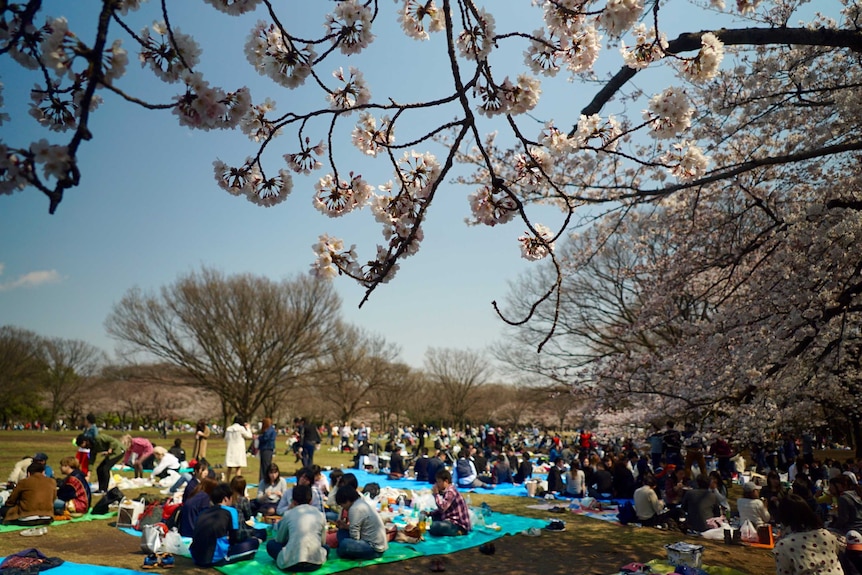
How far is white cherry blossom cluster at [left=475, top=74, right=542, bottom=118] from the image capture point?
2828 millimetres

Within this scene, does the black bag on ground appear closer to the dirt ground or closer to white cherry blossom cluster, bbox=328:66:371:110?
the dirt ground

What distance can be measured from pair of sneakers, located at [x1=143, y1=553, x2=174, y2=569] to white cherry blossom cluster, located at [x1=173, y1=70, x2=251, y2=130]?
5633 mm

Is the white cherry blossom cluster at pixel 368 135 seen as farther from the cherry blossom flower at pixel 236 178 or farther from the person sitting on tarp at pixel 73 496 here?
the person sitting on tarp at pixel 73 496

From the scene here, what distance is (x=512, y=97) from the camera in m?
2.87

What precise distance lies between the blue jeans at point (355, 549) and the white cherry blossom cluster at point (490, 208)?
192 inches

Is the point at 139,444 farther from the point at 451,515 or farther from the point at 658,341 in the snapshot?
the point at 658,341

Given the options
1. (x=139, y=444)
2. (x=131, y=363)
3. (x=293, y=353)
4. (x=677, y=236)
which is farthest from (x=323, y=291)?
(x=677, y=236)

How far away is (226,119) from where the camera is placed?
238cm

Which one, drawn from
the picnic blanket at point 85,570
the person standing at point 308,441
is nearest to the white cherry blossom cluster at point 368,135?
the picnic blanket at point 85,570

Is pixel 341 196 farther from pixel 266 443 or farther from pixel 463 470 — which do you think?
pixel 463 470

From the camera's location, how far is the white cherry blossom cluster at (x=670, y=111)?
3.38m

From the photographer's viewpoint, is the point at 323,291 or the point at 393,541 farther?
the point at 323,291

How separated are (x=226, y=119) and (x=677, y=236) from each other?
998cm

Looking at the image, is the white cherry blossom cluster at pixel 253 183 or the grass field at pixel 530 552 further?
the grass field at pixel 530 552
